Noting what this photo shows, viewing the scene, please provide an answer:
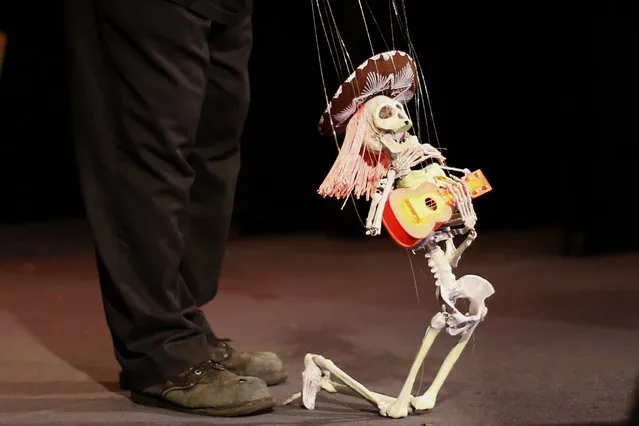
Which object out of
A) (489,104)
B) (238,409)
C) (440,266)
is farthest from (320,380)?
(489,104)

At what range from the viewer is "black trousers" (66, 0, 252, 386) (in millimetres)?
1049

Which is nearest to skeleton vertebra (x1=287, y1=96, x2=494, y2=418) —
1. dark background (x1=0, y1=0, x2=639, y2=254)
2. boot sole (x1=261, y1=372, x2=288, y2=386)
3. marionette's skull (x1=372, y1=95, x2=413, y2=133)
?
marionette's skull (x1=372, y1=95, x2=413, y2=133)

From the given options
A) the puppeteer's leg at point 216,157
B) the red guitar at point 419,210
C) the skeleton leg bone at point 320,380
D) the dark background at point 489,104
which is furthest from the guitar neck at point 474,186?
the dark background at point 489,104

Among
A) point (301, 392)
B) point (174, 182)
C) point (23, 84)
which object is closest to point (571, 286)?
point (301, 392)

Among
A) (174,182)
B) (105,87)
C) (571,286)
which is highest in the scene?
(105,87)

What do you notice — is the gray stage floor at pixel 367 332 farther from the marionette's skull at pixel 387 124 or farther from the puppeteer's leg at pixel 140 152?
the marionette's skull at pixel 387 124

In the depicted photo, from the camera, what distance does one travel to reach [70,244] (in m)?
2.74

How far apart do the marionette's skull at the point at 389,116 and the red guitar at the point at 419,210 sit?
8 cm

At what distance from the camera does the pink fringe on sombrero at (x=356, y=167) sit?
1048 millimetres

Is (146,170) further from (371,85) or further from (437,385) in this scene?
(437,385)

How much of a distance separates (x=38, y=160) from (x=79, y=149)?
8.05 feet

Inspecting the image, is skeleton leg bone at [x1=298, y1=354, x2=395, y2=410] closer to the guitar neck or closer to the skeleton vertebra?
the skeleton vertebra

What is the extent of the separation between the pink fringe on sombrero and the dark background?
133cm

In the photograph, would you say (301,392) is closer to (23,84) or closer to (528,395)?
(528,395)
